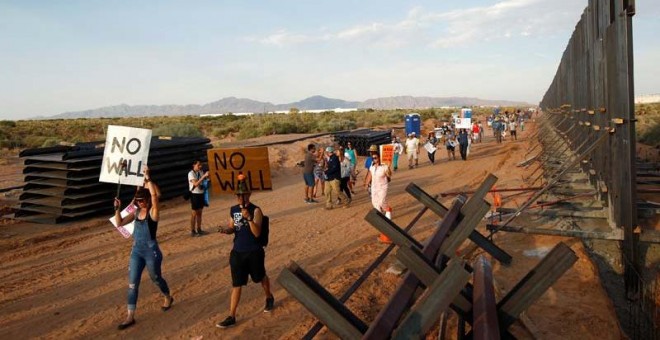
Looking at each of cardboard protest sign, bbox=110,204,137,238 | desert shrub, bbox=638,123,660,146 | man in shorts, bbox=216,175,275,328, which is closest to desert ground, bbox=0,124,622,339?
man in shorts, bbox=216,175,275,328

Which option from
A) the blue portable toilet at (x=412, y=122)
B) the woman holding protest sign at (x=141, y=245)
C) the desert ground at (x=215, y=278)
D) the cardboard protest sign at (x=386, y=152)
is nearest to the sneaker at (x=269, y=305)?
the desert ground at (x=215, y=278)

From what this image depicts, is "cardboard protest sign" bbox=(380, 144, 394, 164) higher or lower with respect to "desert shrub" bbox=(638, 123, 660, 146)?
higher

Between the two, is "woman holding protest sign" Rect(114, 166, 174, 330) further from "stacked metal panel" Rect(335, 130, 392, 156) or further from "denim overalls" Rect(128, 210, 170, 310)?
"stacked metal panel" Rect(335, 130, 392, 156)

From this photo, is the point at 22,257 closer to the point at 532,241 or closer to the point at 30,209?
the point at 30,209

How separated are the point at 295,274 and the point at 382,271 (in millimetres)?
5011

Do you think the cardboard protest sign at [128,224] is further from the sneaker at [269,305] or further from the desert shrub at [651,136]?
the desert shrub at [651,136]

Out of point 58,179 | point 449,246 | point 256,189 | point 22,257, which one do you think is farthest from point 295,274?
point 58,179

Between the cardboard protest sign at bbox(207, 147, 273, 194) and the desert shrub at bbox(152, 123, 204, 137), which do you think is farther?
the desert shrub at bbox(152, 123, 204, 137)

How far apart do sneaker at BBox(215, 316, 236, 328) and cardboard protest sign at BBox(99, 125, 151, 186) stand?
2513 mm

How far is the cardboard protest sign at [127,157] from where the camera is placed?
23.7ft

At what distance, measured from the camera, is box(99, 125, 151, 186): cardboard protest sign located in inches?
285

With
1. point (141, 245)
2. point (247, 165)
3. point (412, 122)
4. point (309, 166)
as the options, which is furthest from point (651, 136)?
point (141, 245)

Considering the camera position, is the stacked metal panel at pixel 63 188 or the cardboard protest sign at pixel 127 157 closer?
the cardboard protest sign at pixel 127 157

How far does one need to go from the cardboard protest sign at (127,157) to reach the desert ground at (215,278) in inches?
69.4
